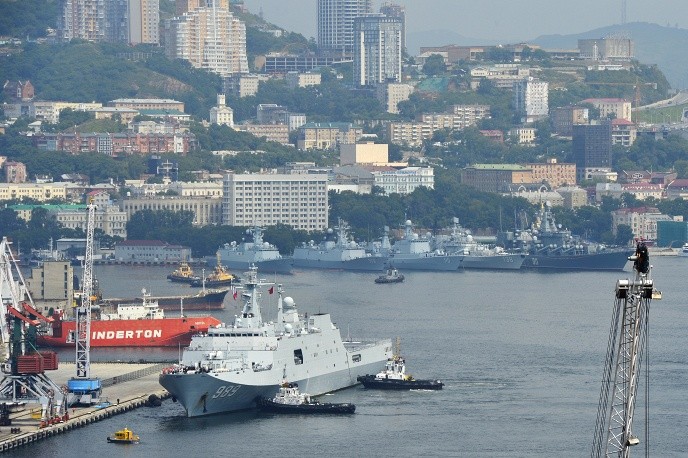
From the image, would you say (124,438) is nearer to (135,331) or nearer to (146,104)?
(135,331)

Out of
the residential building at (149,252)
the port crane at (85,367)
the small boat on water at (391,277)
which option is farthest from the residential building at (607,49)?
the port crane at (85,367)

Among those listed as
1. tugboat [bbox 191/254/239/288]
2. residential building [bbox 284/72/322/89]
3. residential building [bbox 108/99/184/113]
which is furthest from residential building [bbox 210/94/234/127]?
tugboat [bbox 191/254/239/288]

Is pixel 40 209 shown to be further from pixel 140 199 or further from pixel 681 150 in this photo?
pixel 681 150

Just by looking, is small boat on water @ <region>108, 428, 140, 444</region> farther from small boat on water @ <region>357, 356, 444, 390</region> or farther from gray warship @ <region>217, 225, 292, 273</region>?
gray warship @ <region>217, 225, 292, 273</region>

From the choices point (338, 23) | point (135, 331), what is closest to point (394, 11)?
point (338, 23)

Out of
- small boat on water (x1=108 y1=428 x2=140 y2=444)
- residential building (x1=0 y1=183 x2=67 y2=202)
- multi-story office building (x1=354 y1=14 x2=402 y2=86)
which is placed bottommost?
small boat on water (x1=108 y1=428 x2=140 y2=444)

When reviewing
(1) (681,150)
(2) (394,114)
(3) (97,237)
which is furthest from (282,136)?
(3) (97,237)

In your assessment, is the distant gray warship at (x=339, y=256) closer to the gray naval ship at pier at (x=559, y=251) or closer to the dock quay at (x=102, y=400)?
the gray naval ship at pier at (x=559, y=251)
